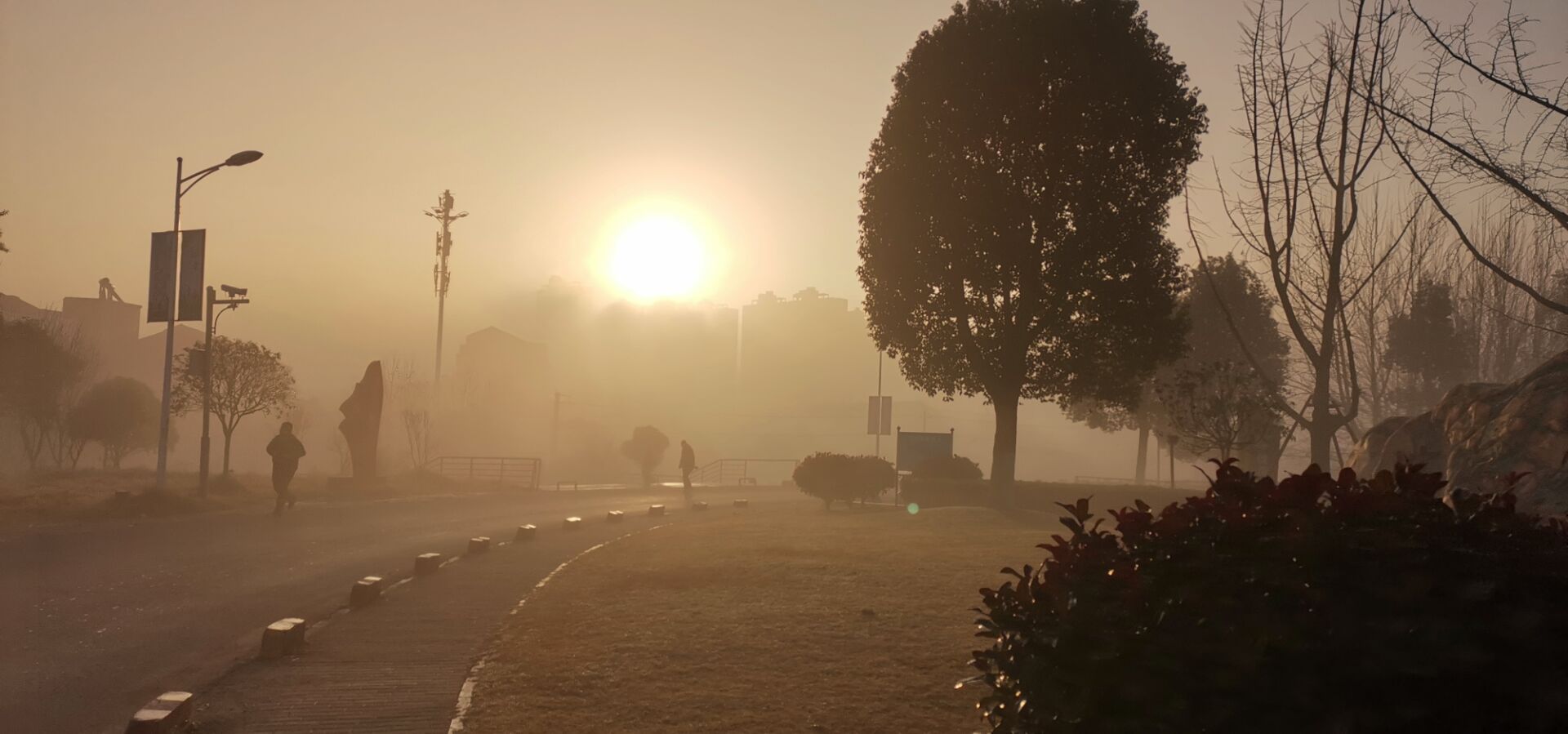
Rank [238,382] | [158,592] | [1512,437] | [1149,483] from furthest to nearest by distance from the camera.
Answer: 1. [1149,483]
2. [238,382]
3. [158,592]
4. [1512,437]

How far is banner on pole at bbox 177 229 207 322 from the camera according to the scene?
23781 mm

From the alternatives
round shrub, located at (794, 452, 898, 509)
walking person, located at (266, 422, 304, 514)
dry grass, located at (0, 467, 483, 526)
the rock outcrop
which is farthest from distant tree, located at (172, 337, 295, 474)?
the rock outcrop

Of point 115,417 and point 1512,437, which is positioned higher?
point 1512,437

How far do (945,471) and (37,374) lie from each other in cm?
4531

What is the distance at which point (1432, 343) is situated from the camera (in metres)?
43.6

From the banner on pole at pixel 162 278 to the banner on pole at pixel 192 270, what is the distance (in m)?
0.33

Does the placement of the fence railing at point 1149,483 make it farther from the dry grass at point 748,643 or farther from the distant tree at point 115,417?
the distant tree at point 115,417

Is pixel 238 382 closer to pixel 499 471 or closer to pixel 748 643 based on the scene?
pixel 499 471

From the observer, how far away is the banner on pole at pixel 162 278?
76.9 ft

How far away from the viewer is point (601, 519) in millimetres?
23984

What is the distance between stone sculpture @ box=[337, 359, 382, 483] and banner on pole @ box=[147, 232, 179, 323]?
25.9 feet

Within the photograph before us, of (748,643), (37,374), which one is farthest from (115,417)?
(748,643)

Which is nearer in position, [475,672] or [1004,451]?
[475,672]

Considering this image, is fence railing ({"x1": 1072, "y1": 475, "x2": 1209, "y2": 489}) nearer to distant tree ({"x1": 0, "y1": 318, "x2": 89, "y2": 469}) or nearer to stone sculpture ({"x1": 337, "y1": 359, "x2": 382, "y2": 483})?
stone sculpture ({"x1": 337, "y1": 359, "x2": 382, "y2": 483})
